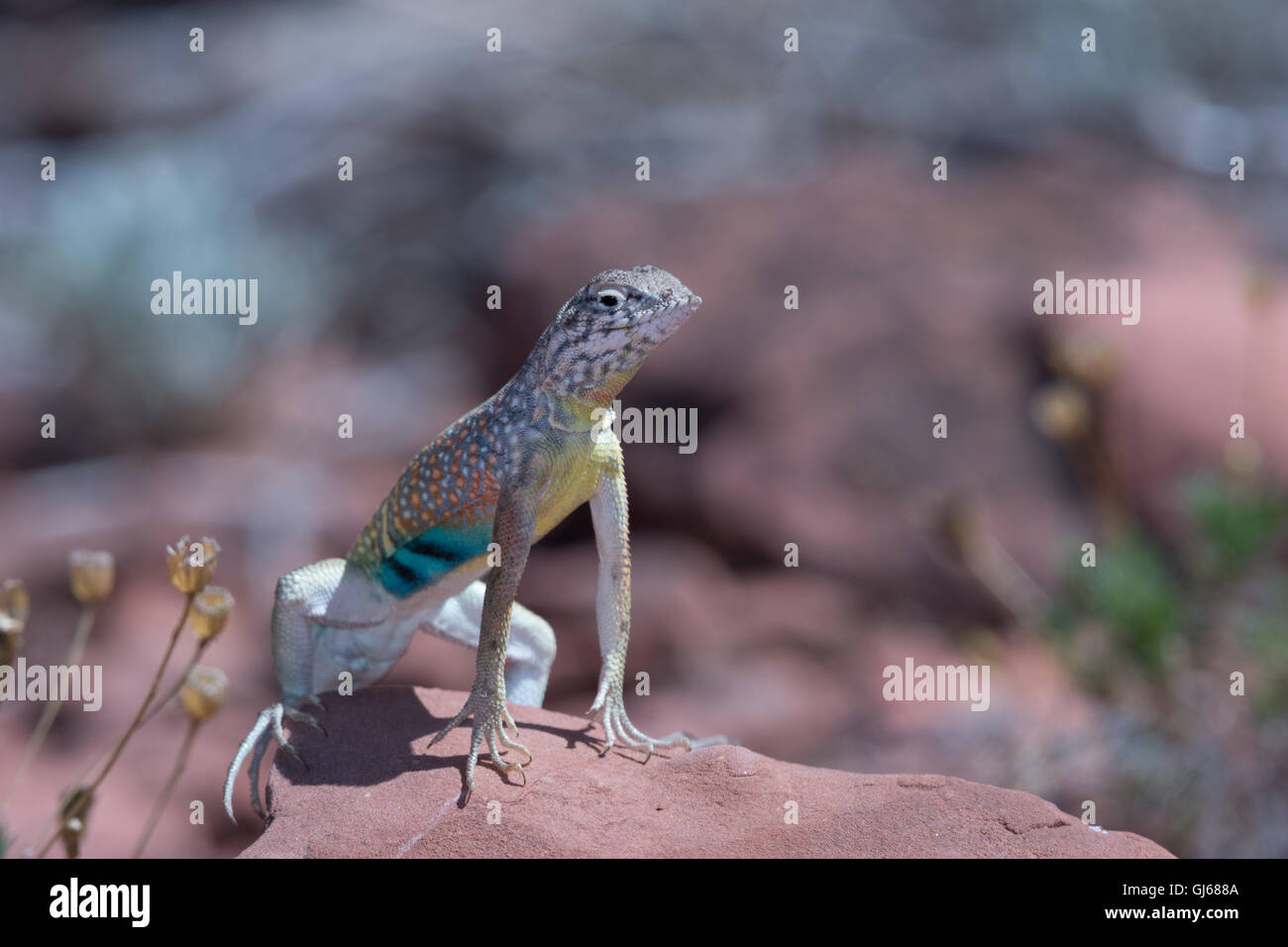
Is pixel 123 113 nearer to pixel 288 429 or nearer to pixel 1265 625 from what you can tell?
pixel 288 429

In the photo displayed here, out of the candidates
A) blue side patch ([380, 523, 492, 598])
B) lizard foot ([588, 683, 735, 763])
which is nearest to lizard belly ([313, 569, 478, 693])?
blue side patch ([380, 523, 492, 598])

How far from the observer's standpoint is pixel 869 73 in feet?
52.4

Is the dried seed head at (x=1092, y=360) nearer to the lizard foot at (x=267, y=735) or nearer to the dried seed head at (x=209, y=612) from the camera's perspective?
the lizard foot at (x=267, y=735)

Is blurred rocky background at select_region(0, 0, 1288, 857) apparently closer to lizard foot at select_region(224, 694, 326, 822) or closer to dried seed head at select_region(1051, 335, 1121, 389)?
dried seed head at select_region(1051, 335, 1121, 389)

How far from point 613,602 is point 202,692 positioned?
140 cm

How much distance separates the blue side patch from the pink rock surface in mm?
466

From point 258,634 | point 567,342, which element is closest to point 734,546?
point 258,634

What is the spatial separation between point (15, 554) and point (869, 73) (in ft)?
35.6

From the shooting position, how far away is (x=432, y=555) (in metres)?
4.30

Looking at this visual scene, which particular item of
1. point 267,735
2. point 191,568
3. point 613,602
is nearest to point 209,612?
point 191,568

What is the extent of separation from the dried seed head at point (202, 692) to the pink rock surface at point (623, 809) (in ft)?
1.36

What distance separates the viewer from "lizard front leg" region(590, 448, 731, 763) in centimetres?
428

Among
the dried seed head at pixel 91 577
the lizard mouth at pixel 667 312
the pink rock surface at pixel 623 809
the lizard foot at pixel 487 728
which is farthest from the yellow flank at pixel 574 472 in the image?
the dried seed head at pixel 91 577

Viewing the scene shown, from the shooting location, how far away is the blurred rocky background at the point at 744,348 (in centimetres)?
770
